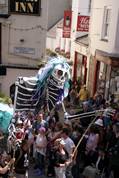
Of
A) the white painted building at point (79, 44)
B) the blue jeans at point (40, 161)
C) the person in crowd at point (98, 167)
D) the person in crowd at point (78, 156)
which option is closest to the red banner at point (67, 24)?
the white painted building at point (79, 44)

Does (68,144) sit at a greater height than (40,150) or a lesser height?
greater

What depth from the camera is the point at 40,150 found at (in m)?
13.0

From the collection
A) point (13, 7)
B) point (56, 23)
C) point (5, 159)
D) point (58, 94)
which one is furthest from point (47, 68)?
point (56, 23)

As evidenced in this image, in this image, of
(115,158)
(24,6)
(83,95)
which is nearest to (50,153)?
(115,158)

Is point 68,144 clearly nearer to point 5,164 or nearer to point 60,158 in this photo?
point 60,158

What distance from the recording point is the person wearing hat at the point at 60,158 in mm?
11164

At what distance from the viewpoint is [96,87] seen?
24.4m

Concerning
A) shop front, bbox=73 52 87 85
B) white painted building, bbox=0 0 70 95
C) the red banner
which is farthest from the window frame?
the red banner

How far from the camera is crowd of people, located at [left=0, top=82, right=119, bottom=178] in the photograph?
10.7m

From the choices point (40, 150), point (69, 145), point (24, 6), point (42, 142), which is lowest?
point (40, 150)

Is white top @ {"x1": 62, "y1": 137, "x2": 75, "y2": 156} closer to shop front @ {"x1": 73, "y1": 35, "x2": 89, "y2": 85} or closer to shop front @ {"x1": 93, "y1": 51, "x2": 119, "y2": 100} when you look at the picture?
shop front @ {"x1": 93, "y1": 51, "x2": 119, "y2": 100}

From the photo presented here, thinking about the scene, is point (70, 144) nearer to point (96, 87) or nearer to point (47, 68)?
point (47, 68)

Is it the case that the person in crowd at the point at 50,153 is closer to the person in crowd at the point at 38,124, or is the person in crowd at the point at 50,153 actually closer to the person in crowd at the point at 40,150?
the person in crowd at the point at 40,150

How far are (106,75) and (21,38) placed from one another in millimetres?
4643
